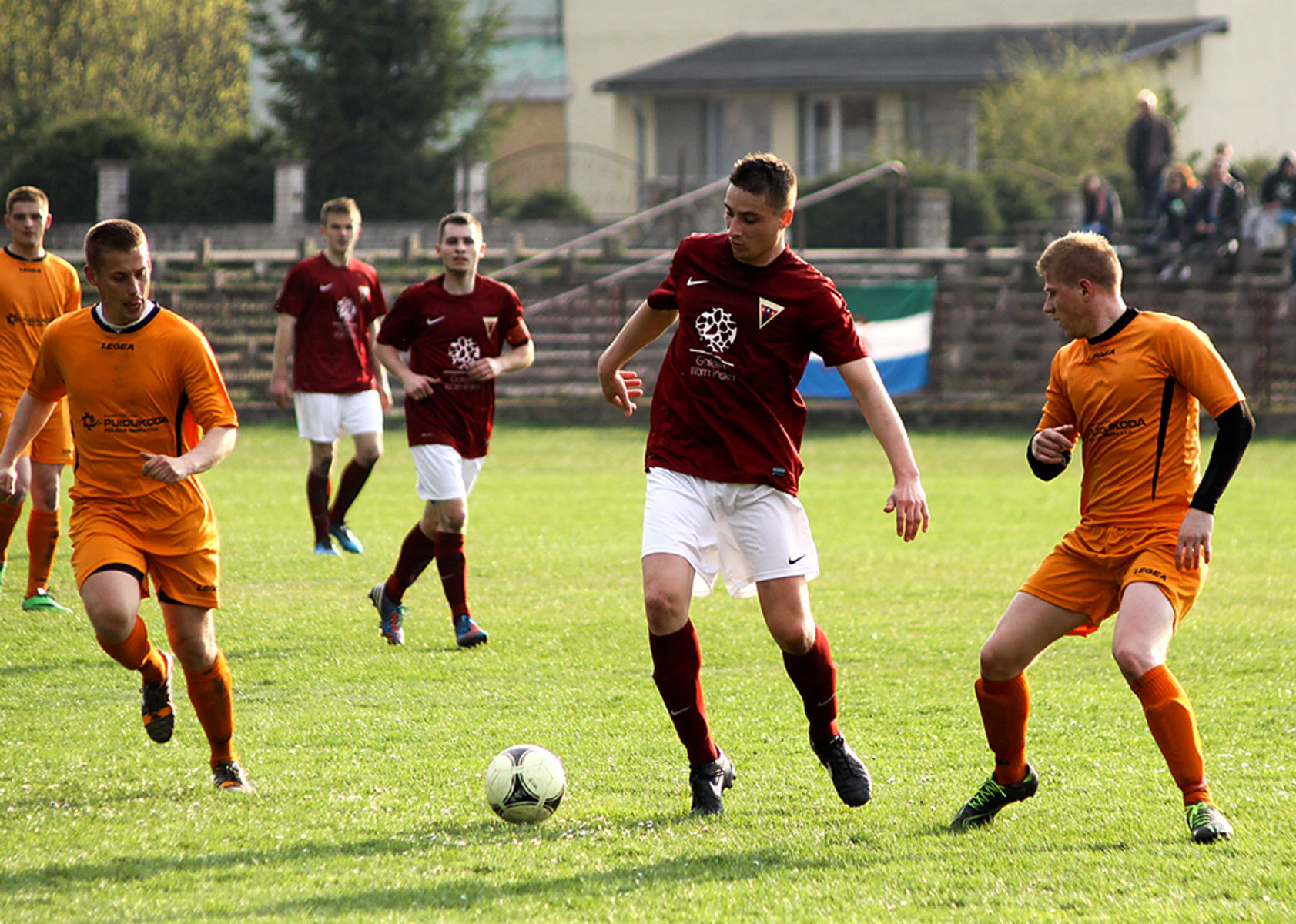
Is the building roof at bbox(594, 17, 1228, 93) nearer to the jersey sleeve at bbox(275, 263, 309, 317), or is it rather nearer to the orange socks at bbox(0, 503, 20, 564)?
the jersey sleeve at bbox(275, 263, 309, 317)

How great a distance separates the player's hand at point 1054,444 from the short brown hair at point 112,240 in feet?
9.75

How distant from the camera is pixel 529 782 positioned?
4949 millimetres

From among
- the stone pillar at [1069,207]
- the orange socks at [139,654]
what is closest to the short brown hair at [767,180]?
the orange socks at [139,654]

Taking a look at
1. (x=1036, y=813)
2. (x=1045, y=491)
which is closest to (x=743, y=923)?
(x=1036, y=813)

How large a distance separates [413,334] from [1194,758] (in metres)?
5.05

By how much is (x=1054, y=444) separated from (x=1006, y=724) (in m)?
0.92

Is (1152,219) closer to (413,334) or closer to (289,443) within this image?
(289,443)

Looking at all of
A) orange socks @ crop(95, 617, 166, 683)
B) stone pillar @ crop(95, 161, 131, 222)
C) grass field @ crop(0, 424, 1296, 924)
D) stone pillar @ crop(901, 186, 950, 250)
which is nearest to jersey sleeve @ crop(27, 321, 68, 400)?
orange socks @ crop(95, 617, 166, 683)

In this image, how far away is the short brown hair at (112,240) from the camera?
16.7 ft

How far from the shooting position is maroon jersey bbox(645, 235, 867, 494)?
5.14 m

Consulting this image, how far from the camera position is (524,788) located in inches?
195

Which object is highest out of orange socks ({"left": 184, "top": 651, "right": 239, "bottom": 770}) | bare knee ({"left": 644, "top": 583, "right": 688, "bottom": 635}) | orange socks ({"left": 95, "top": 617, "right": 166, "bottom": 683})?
bare knee ({"left": 644, "top": 583, "right": 688, "bottom": 635})

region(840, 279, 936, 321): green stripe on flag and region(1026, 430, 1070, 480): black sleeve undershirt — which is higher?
region(840, 279, 936, 321): green stripe on flag

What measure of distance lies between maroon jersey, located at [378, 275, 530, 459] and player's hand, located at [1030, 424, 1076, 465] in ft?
12.8
